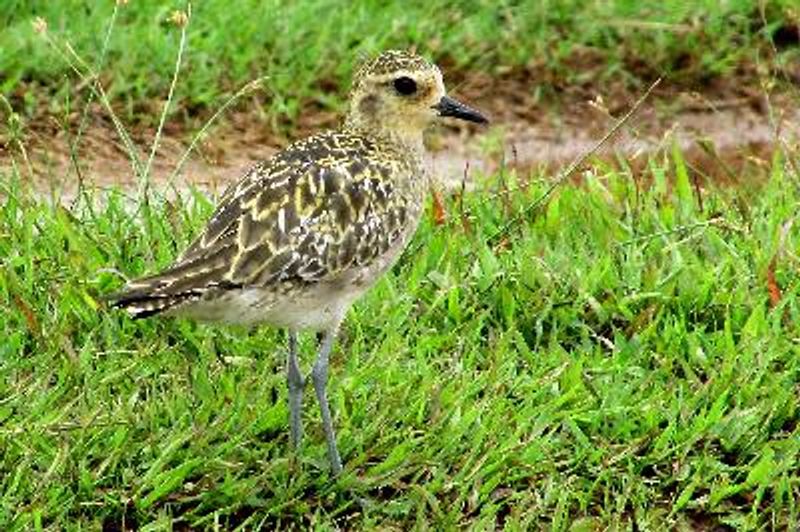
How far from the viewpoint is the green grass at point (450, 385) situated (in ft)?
19.7

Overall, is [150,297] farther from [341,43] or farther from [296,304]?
[341,43]

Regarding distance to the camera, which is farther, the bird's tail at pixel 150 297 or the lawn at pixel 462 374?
the lawn at pixel 462 374

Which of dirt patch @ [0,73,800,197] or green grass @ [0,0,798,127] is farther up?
green grass @ [0,0,798,127]

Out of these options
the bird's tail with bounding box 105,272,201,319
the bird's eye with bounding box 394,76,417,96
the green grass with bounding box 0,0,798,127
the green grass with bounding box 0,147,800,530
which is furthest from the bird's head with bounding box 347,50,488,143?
the green grass with bounding box 0,0,798,127

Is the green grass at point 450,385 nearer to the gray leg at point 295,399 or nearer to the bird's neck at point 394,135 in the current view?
the gray leg at point 295,399

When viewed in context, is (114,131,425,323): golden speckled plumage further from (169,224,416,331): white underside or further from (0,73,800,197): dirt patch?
(0,73,800,197): dirt patch

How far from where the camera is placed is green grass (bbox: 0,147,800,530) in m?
6.01

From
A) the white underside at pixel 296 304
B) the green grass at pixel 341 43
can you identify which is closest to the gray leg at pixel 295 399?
the white underside at pixel 296 304

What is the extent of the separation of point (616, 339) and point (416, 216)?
908 mm

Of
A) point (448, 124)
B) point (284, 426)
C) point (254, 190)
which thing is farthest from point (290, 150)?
point (448, 124)

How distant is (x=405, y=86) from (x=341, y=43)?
315 cm

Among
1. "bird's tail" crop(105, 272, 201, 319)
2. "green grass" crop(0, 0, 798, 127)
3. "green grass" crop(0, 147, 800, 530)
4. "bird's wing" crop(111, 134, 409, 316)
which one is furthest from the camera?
"green grass" crop(0, 0, 798, 127)

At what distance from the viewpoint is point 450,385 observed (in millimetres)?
6516

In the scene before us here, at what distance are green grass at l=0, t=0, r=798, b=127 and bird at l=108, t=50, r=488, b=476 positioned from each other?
2.61 m
